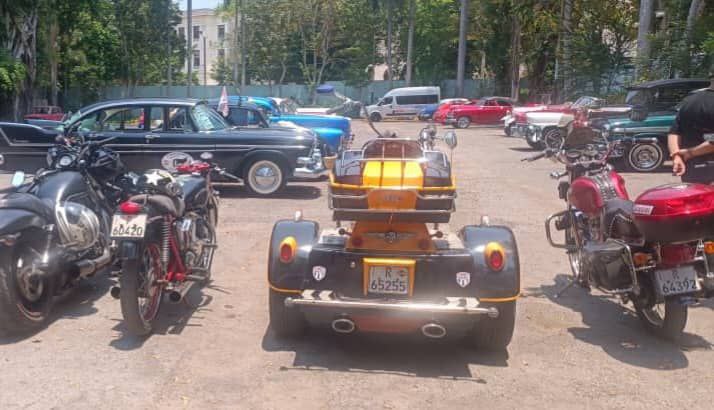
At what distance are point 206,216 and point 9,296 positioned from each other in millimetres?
2144

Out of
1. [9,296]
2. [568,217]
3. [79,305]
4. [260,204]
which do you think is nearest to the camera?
[9,296]

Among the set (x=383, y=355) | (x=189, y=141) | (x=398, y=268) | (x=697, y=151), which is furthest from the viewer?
(x=189, y=141)

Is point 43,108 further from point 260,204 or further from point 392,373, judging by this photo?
point 392,373

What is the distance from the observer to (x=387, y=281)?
479 cm

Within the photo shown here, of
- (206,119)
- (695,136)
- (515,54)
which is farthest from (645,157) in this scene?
(515,54)

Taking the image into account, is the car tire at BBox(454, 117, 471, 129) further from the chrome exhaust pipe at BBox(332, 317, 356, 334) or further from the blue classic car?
the chrome exhaust pipe at BBox(332, 317, 356, 334)

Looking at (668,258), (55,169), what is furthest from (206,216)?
(668,258)

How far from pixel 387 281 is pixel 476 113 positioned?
32817 mm

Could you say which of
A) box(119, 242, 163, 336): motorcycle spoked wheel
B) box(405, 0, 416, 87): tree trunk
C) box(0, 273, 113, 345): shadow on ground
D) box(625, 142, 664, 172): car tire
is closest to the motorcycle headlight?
box(0, 273, 113, 345): shadow on ground

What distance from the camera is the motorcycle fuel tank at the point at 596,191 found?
6.18 meters

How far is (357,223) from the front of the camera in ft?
16.5

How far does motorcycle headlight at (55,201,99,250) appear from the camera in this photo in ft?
19.2

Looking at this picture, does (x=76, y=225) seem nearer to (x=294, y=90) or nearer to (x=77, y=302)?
(x=77, y=302)

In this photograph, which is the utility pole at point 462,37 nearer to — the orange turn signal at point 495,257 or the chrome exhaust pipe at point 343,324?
the orange turn signal at point 495,257
